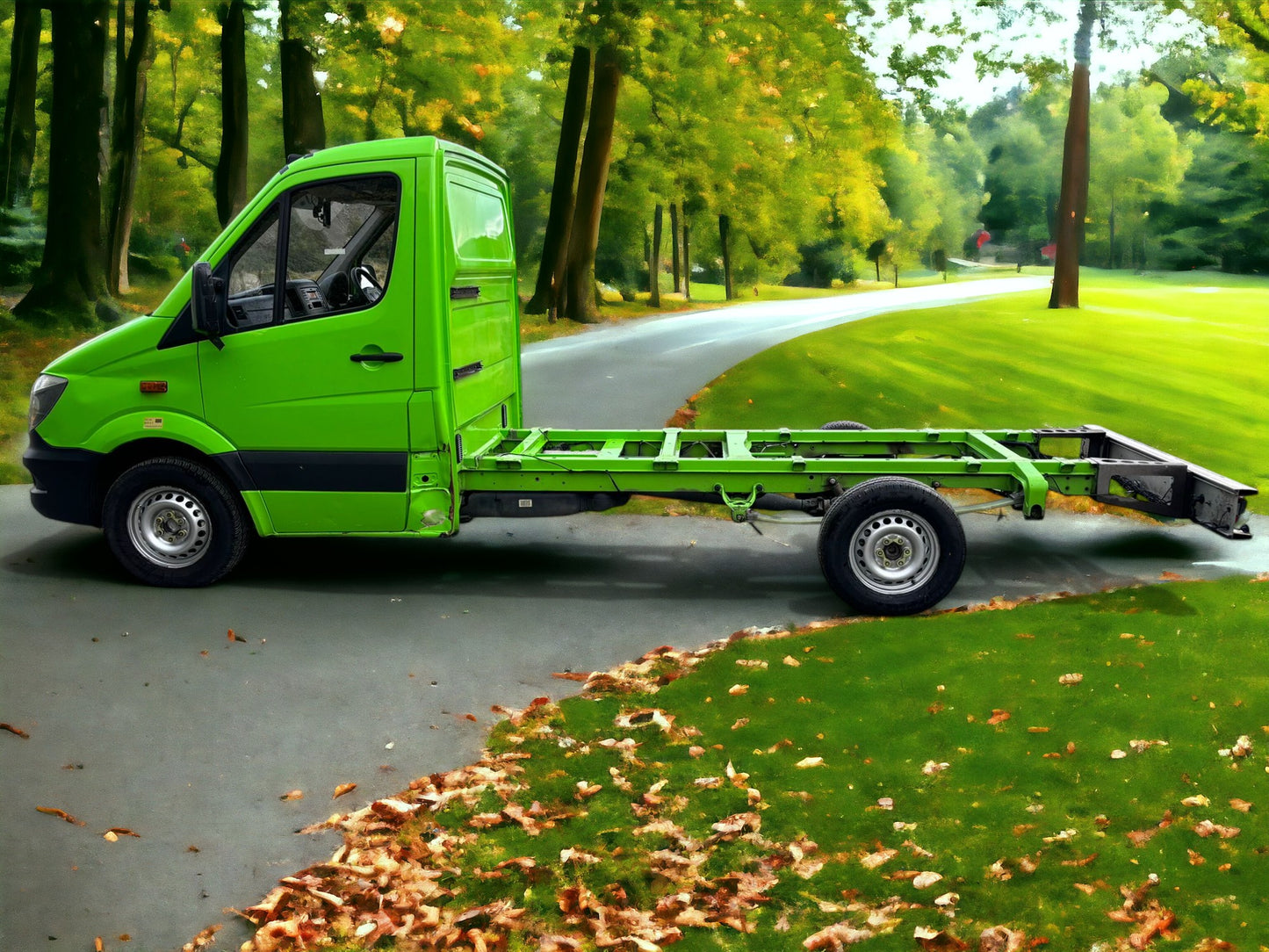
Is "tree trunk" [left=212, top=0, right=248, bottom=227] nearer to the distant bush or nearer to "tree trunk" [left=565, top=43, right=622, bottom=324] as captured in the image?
the distant bush

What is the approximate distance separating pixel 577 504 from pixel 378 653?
68.8 inches

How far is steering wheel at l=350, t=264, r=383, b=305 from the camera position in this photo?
8164mm

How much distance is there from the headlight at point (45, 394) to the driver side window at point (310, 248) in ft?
4.42

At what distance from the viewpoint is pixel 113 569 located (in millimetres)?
8984

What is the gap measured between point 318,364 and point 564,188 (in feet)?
63.2

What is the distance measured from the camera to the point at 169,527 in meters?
8.49

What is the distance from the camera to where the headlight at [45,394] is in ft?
27.6

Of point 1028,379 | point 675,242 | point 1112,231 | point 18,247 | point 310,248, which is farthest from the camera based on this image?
point 1112,231

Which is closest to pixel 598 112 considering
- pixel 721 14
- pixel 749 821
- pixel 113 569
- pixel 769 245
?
pixel 721 14

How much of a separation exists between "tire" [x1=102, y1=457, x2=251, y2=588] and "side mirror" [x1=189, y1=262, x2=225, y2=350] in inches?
38.6

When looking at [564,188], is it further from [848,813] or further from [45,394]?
[848,813]

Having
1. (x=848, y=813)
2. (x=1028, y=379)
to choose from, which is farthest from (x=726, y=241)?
(x=848, y=813)

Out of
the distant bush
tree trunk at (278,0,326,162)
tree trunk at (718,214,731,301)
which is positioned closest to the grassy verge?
tree trunk at (278,0,326,162)

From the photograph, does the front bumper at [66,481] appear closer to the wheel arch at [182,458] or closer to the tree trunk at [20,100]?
the wheel arch at [182,458]
